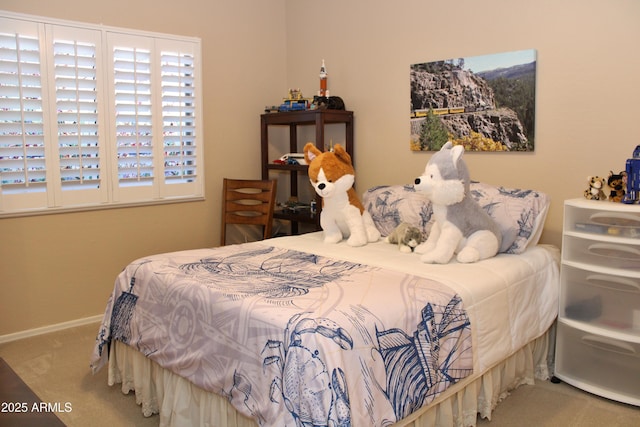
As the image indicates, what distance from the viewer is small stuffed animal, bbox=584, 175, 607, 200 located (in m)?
2.56

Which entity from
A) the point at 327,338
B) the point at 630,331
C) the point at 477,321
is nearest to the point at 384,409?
the point at 327,338

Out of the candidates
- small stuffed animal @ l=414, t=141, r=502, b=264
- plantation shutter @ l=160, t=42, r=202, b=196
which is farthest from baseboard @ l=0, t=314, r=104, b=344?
small stuffed animal @ l=414, t=141, r=502, b=264

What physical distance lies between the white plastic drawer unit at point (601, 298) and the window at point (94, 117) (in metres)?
2.54

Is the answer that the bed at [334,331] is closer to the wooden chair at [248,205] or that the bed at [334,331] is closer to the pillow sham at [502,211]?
the pillow sham at [502,211]

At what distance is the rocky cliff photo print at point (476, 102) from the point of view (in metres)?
2.97

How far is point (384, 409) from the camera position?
1737mm

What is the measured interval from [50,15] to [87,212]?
1202 mm

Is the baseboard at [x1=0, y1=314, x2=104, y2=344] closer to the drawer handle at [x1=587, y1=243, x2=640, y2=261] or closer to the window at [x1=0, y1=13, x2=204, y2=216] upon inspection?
the window at [x1=0, y1=13, x2=204, y2=216]

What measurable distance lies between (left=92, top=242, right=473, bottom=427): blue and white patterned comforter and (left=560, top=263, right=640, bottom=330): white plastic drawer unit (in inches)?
32.5

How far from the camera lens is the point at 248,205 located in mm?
3973

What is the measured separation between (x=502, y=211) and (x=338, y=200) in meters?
0.90

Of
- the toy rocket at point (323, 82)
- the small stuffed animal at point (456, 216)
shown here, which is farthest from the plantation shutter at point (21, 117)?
the small stuffed animal at point (456, 216)

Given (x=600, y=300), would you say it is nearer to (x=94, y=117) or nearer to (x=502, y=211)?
(x=502, y=211)

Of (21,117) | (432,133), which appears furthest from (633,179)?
(21,117)
